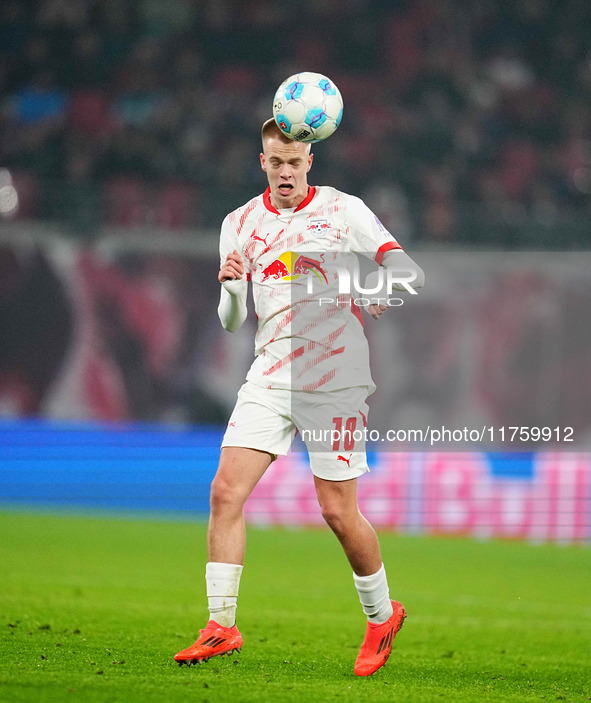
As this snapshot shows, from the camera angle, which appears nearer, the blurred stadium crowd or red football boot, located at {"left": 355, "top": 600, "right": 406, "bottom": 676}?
red football boot, located at {"left": 355, "top": 600, "right": 406, "bottom": 676}

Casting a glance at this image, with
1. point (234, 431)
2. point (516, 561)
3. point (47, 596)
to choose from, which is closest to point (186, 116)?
point (516, 561)

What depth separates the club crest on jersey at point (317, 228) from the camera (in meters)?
4.48

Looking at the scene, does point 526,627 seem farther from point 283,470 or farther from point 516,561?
point 283,470

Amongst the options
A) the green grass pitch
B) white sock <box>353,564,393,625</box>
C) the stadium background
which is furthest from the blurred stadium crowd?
white sock <box>353,564,393,625</box>

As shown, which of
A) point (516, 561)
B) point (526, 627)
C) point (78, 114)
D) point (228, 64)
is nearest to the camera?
point (526, 627)

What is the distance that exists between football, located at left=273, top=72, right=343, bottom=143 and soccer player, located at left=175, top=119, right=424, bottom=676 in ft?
0.20

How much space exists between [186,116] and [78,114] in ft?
5.08

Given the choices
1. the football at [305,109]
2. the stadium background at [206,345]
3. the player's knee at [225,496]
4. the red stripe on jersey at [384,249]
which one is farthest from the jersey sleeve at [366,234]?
the stadium background at [206,345]

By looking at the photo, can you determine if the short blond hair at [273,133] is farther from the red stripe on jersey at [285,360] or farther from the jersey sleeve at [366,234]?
the red stripe on jersey at [285,360]

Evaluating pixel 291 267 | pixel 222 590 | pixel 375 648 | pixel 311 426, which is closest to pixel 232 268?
pixel 291 267

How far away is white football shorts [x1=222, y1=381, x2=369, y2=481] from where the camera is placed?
171 inches

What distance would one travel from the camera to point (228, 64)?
16328 millimetres

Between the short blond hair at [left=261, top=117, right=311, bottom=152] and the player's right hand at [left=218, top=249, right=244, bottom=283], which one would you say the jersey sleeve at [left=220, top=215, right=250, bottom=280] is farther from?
the short blond hair at [left=261, top=117, right=311, bottom=152]

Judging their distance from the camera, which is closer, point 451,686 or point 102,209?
point 451,686
